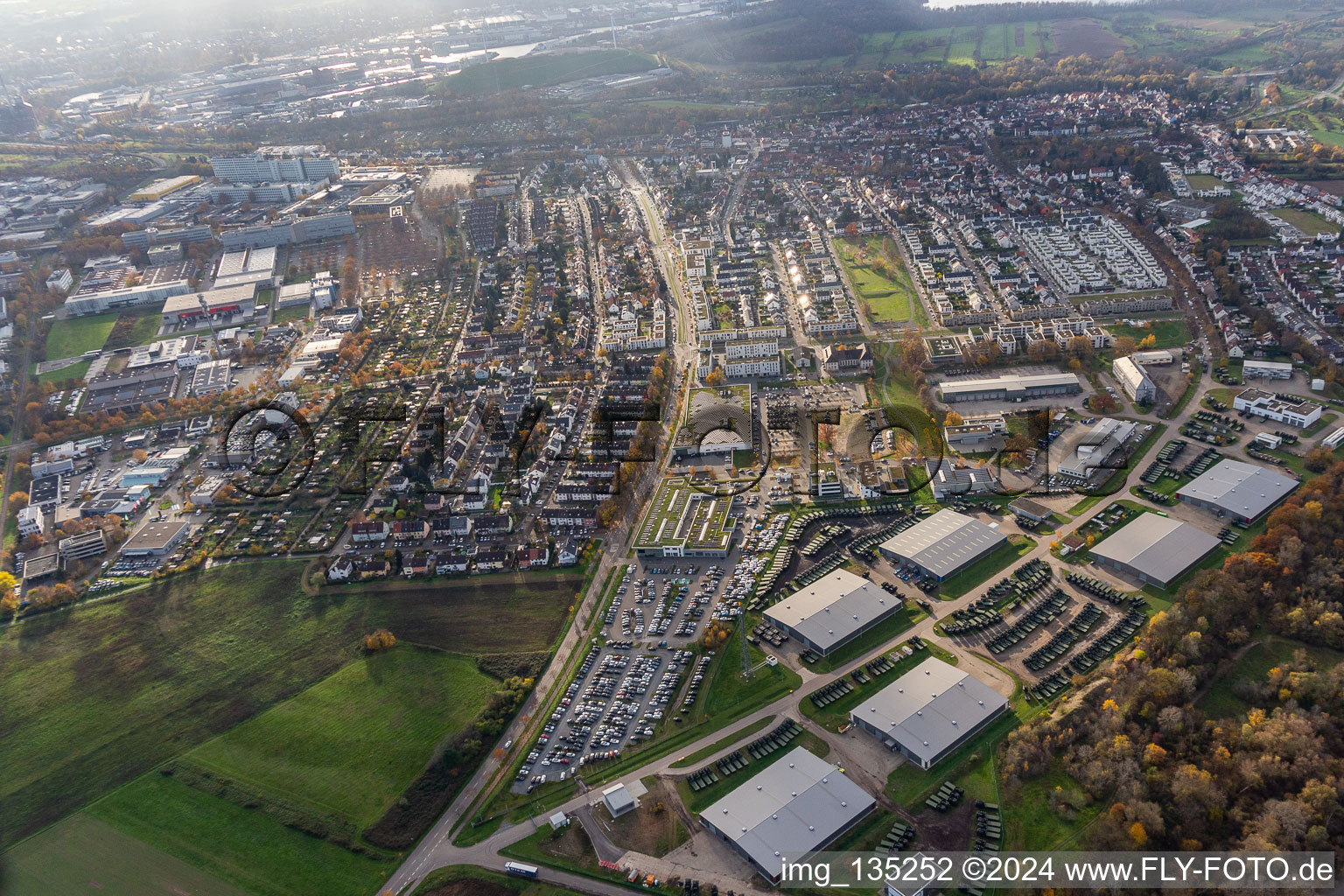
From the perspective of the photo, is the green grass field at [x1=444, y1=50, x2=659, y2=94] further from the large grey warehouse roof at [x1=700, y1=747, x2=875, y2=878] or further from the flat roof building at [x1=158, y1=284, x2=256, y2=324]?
the large grey warehouse roof at [x1=700, y1=747, x2=875, y2=878]

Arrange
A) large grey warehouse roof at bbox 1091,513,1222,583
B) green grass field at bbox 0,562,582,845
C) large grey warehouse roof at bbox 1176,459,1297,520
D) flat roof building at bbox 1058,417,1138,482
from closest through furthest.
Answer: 1. green grass field at bbox 0,562,582,845
2. large grey warehouse roof at bbox 1091,513,1222,583
3. large grey warehouse roof at bbox 1176,459,1297,520
4. flat roof building at bbox 1058,417,1138,482

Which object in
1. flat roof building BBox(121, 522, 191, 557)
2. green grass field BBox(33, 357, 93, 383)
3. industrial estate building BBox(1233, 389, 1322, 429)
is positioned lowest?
flat roof building BBox(121, 522, 191, 557)

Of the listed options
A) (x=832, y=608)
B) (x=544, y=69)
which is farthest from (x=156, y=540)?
(x=544, y=69)

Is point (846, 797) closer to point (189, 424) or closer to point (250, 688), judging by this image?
point (250, 688)

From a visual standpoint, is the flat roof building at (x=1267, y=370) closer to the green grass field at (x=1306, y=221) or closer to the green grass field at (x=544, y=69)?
the green grass field at (x=1306, y=221)

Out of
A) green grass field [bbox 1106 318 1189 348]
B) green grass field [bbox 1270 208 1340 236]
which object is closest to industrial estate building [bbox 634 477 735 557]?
green grass field [bbox 1106 318 1189 348]

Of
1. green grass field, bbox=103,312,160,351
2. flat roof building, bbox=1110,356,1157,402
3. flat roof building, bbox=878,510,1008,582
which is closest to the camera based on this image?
flat roof building, bbox=878,510,1008,582

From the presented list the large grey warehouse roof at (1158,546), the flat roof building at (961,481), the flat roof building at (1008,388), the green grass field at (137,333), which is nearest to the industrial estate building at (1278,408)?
the flat roof building at (1008,388)
